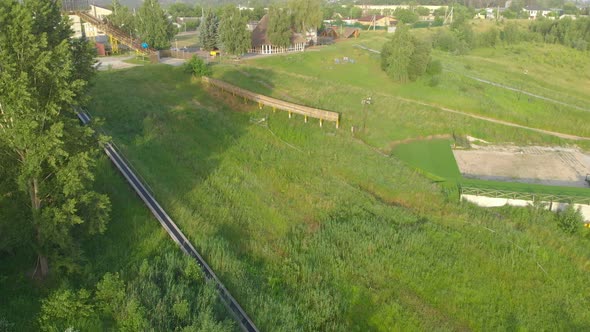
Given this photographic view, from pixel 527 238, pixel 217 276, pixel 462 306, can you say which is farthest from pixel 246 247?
pixel 527 238

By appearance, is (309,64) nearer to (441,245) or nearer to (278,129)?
(278,129)

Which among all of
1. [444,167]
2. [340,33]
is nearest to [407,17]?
[340,33]

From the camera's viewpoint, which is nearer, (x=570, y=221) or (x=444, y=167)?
(x=570, y=221)

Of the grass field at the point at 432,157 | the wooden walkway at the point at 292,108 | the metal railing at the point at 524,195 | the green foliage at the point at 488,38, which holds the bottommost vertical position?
the metal railing at the point at 524,195

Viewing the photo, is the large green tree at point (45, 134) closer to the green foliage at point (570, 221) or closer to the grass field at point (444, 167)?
the grass field at point (444, 167)

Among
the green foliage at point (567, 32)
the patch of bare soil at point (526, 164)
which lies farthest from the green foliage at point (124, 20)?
the green foliage at point (567, 32)

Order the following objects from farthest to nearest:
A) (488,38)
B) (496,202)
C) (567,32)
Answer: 1. (567,32)
2. (488,38)
3. (496,202)

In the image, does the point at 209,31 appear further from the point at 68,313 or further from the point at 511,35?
the point at 511,35
